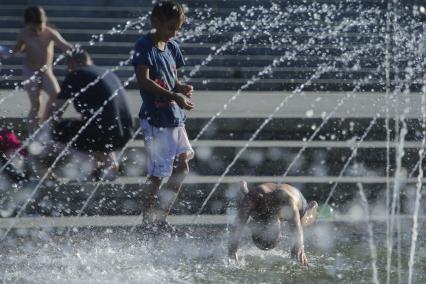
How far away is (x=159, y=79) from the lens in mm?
6691

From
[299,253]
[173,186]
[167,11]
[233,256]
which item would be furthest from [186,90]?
[299,253]

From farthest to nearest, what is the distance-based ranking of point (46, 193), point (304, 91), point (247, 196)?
1. point (304, 91)
2. point (46, 193)
3. point (247, 196)

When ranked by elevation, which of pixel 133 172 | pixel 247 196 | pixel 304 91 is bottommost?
pixel 304 91

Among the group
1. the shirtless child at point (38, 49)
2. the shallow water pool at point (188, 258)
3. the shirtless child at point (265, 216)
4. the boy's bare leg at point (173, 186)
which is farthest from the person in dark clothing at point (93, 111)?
the shirtless child at point (265, 216)

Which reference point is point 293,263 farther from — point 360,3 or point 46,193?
point 360,3

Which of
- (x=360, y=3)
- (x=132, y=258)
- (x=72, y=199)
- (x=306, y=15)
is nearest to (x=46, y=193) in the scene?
(x=72, y=199)

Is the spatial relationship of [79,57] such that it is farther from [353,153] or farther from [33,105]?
[353,153]

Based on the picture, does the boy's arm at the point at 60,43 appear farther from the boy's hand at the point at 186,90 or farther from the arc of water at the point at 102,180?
the boy's hand at the point at 186,90

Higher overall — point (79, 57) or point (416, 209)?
point (79, 57)

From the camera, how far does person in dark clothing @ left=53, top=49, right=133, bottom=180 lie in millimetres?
8289

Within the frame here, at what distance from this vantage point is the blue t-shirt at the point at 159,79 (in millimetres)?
6613

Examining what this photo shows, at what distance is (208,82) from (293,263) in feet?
22.6

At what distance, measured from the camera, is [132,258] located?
6.33m

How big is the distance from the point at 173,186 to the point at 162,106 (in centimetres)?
60
